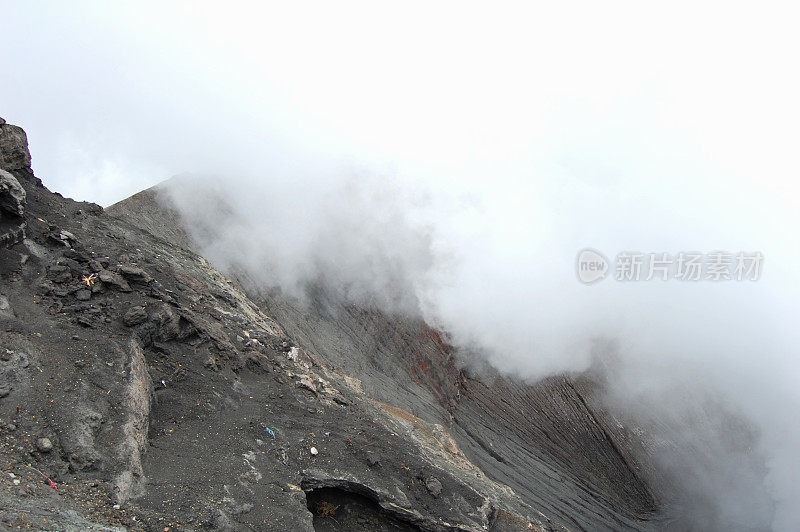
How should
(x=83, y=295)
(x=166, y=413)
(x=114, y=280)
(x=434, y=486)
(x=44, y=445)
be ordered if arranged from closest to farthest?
(x=44, y=445)
(x=166, y=413)
(x=83, y=295)
(x=114, y=280)
(x=434, y=486)

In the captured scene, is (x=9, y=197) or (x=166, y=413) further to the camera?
(x=9, y=197)

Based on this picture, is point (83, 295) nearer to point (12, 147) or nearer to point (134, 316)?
point (134, 316)

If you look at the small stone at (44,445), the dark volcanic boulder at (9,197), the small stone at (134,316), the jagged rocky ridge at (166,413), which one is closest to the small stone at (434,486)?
the jagged rocky ridge at (166,413)

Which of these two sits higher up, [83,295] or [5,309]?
[83,295]

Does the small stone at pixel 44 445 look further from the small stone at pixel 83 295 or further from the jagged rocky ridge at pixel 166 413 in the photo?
the small stone at pixel 83 295

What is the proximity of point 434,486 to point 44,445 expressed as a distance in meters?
8.41

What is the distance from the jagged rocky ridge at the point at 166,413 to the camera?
8.52 metres

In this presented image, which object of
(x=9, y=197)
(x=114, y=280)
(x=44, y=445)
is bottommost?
(x=44, y=445)

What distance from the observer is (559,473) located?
26.7 meters

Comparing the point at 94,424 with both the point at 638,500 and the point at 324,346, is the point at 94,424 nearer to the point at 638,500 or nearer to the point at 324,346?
the point at 324,346

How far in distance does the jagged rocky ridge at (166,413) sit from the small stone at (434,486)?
0.03 m

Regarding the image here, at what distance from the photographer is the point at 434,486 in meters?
12.8

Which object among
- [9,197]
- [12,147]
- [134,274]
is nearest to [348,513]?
[134,274]

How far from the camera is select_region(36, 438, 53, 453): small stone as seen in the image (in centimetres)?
833
